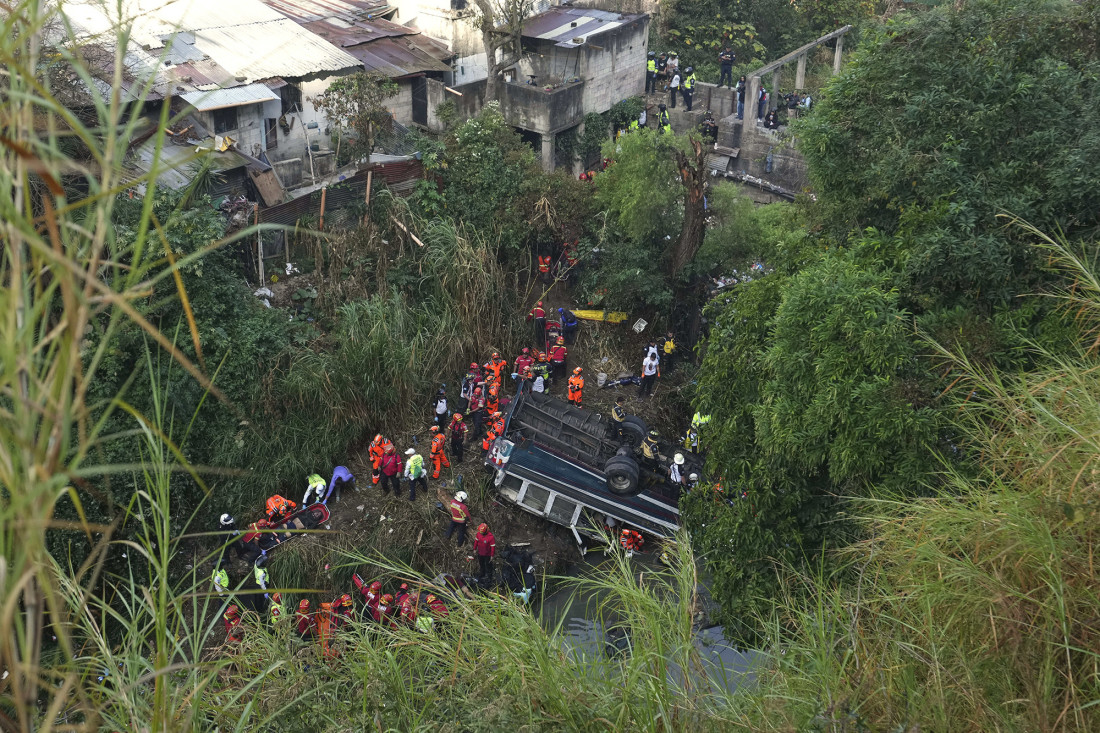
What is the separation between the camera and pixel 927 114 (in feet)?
27.8

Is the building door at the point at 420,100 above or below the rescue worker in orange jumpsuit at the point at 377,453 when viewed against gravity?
above

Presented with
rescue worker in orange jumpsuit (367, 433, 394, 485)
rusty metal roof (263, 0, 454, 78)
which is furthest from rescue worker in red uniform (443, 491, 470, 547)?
rusty metal roof (263, 0, 454, 78)

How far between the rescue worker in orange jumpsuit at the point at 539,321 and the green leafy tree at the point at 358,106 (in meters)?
4.45

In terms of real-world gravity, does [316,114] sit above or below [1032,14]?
below

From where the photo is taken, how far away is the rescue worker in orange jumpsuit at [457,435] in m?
11.9

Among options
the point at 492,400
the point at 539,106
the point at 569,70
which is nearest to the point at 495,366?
the point at 492,400

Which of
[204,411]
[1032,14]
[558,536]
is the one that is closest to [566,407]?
[558,536]

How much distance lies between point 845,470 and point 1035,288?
271 cm

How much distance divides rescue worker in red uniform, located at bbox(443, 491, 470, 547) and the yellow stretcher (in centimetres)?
458

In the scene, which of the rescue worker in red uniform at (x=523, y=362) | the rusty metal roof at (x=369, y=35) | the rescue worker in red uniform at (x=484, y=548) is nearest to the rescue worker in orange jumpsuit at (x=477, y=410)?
the rescue worker in red uniform at (x=523, y=362)

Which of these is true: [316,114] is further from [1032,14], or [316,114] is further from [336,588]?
[1032,14]

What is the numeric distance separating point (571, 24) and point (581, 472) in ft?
43.2

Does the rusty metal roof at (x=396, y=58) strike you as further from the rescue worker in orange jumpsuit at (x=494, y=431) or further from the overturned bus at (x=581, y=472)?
the overturned bus at (x=581, y=472)

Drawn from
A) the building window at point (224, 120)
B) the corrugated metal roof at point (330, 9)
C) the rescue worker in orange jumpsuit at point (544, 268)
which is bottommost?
the rescue worker in orange jumpsuit at point (544, 268)
